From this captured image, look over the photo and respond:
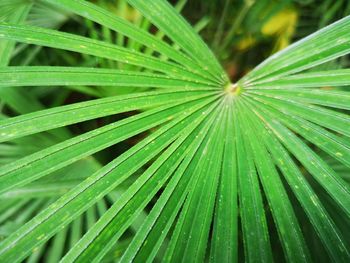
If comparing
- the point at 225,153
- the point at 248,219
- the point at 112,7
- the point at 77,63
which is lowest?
the point at 248,219

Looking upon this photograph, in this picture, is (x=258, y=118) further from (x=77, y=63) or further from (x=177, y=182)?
(x=77, y=63)

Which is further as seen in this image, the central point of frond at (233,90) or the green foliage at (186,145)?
the central point of frond at (233,90)

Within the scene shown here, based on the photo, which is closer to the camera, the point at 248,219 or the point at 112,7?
the point at 248,219

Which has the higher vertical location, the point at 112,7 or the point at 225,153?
the point at 112,7

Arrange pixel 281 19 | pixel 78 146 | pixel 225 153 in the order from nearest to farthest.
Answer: pixel 78 146, pixel 225 153, pixel 281 19

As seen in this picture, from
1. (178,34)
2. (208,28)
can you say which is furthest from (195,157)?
(208,28)

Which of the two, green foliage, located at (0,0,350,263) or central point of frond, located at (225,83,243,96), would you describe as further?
central point of frond, located at (225,83,243,96)

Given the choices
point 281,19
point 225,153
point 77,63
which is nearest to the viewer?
point 225,153

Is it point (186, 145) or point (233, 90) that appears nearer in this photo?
point (186, 145)
